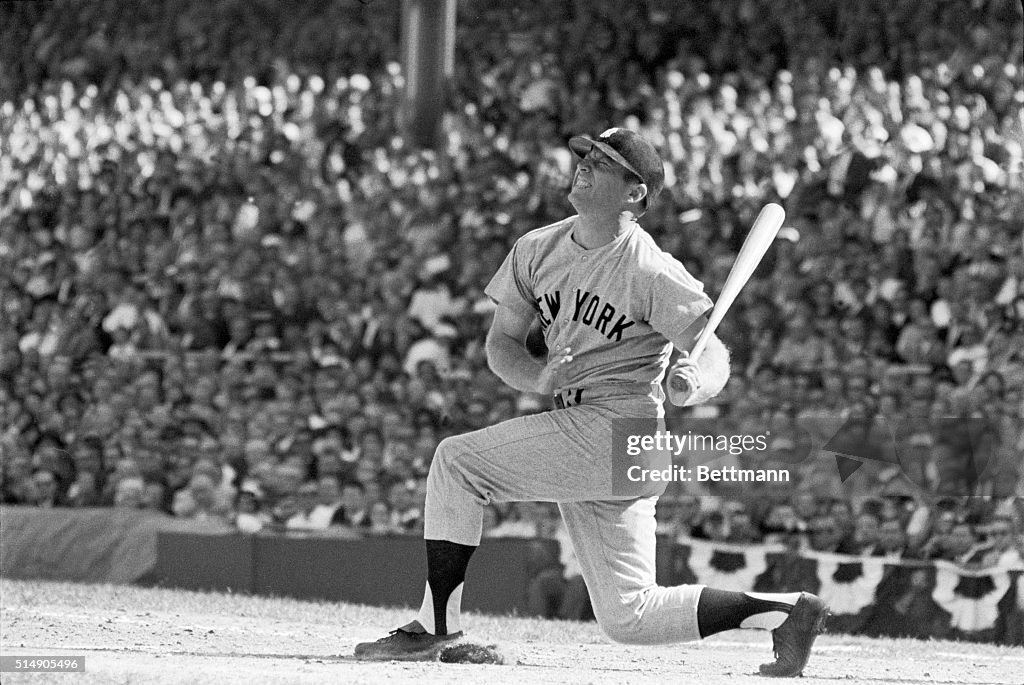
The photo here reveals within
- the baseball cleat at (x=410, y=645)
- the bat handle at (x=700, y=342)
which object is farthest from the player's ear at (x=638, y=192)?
the baseball cleat at (x=410, y=645)

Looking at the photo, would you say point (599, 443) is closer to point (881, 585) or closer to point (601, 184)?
point (601, 184)

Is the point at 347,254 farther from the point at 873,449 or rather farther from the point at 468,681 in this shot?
the point at 468,681

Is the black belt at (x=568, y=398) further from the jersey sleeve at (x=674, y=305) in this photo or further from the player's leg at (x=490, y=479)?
the jersey sleeve at (x=674, y=305)

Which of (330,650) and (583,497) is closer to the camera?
(583,497)

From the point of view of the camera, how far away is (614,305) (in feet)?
13.8

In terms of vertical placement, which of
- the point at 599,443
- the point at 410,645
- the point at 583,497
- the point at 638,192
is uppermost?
the point at 638,192

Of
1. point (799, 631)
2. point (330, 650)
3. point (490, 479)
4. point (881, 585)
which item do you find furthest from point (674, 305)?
point (881, 585)

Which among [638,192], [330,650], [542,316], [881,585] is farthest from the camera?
[881,585]

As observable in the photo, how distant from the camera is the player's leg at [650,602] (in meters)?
4.10

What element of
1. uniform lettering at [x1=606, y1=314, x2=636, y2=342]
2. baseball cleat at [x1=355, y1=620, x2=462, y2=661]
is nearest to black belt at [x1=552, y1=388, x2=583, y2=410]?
uniform lettering at [x1=606, y1=314, x2=636, y2=342]

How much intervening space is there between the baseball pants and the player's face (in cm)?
58

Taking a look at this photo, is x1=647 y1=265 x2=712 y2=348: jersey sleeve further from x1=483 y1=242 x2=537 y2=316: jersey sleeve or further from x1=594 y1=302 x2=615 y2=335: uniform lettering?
x1=483 y1=242 x2=537 y2=316: jersey sleeve

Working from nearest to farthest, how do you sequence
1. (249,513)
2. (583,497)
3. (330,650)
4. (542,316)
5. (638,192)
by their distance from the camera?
(583,497)
(638,192)
(542,316)
(330,650)
(249,513)

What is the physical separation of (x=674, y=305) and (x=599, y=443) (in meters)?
0.45
